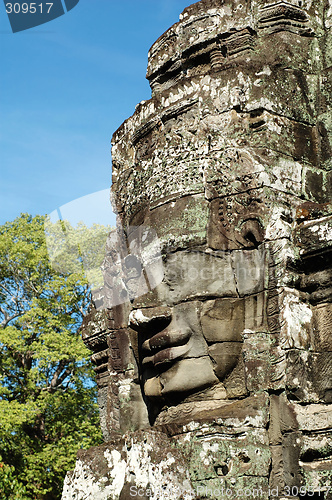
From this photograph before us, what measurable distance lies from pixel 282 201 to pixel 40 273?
1340 cm

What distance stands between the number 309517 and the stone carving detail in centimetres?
111

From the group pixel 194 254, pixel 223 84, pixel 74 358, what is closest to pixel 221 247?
pixel 194 254

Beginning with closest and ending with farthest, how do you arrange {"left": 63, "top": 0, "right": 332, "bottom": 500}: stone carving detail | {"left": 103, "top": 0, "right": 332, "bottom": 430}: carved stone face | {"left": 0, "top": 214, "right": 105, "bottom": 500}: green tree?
{"left": 63, "top": 0, "right": 332, "bottom": 500}: stone carving detail < {"left": 103, "top": 0, "right": 332, "bottom": 430}: carved stone face < {"left": 0, "top": 214, "right": 105, "bottom": 500}: green tree

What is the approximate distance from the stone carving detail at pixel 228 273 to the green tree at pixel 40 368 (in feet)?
29.1

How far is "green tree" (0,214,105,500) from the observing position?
15.0 m

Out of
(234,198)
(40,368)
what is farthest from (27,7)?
(40,368)

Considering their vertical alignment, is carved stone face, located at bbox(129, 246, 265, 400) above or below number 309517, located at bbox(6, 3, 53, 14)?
below

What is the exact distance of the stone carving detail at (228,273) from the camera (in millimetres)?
4406

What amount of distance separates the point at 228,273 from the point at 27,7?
322cm

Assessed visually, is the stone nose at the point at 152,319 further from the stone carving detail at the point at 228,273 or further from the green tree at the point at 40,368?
the green tree at the point at 40,368

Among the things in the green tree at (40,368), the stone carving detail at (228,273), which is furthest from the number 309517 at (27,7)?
the green tree at (40,368)

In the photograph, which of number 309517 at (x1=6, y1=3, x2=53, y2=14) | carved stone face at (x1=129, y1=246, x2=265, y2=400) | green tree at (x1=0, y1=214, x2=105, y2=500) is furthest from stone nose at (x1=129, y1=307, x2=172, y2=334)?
green tree at (x1=0, y1=214, x2=105, y2=500)

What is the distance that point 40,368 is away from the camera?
54.4 ft

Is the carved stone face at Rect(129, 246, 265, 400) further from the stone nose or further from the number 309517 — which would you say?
the number 309517
